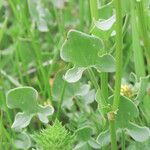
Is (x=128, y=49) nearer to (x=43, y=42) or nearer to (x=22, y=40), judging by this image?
(x=22, y=40)

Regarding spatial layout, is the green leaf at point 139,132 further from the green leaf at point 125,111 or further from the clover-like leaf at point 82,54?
the clover-like leaf at point 82,54

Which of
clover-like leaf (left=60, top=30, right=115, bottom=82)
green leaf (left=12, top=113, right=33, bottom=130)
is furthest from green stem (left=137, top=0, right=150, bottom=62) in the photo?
green leaf (left=12, top=113, right=33, bottom=130)

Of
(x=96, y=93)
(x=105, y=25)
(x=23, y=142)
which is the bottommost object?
(x=23, y=142)

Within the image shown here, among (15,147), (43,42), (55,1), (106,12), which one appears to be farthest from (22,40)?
(106,12)

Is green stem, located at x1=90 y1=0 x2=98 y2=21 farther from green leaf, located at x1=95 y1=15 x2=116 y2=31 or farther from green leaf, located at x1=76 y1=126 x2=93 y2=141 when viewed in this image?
green leaf, located at x1=76 y1=126 x2=93 y2=141

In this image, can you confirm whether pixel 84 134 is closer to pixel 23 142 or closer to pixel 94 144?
pixel 94 144

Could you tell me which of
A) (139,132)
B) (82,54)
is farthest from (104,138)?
(82,54)

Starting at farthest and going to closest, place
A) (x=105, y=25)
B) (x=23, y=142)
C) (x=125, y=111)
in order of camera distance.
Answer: (x=23, y=142) < (x=125, y=111) < (x=105, y=25)
